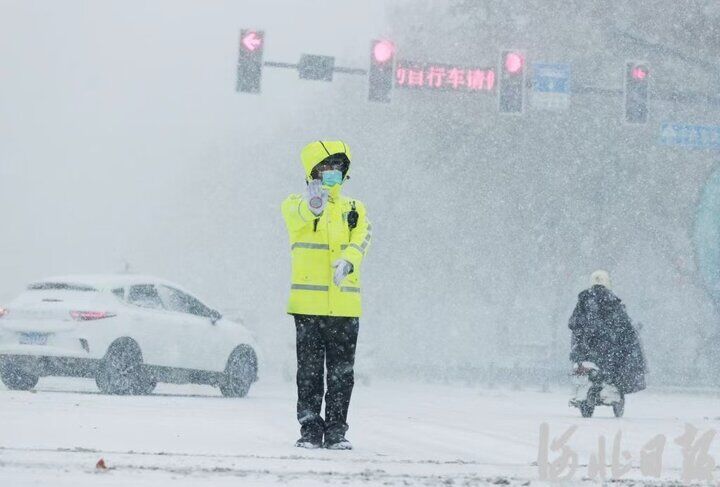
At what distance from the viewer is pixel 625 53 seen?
33844 mm

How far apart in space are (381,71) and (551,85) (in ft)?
9.96

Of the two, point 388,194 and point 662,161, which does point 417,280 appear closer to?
point 388,194

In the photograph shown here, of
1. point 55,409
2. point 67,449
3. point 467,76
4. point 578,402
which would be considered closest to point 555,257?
point 467,76

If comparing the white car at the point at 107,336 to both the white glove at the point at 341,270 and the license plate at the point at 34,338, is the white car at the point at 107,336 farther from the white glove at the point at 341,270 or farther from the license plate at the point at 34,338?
the white glove at the point at 341,270

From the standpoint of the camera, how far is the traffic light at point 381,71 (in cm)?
2416

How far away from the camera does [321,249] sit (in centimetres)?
932

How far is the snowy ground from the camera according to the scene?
277 inches

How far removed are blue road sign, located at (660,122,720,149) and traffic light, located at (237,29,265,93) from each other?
25.2 feet

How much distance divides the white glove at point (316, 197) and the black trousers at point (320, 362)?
680mm

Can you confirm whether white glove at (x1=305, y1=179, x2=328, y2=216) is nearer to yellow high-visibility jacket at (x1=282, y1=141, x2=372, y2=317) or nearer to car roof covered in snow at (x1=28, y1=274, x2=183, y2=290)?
yellow high-visibility jacket at (x1=282, y1=141, x2=372, y2=317)

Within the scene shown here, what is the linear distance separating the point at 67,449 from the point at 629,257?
3802cm

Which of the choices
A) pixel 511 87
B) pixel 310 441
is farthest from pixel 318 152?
pixel 511 87

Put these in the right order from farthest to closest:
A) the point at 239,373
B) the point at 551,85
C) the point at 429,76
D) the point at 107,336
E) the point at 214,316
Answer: the point at 551,85 → the point at 429,76 → the point at 239,373 → the point at 214,316 → the point at 107,336

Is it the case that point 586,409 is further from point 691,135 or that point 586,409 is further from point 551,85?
point 691,135
